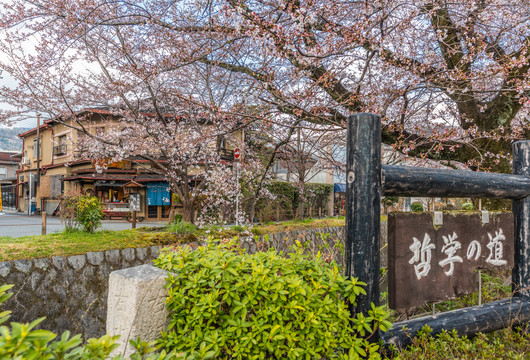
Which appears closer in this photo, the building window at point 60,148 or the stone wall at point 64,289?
the stone wall at point 64,289

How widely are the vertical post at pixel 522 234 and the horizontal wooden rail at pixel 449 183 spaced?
0.12m

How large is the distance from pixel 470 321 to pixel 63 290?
638cm

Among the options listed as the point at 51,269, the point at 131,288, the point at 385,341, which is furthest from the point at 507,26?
the point at 51,269

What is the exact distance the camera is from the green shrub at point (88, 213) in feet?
23.6

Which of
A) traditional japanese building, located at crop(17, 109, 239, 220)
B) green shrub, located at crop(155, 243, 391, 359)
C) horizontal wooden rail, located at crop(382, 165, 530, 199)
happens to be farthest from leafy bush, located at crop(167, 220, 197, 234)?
traditional japanese building, located at crop(17, 109, 239, 220)

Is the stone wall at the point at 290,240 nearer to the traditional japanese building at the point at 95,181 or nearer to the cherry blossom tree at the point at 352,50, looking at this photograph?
the cherry blossom tree at the point at 352,50

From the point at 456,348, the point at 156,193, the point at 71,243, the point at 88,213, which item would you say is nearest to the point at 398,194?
the point at 456,348

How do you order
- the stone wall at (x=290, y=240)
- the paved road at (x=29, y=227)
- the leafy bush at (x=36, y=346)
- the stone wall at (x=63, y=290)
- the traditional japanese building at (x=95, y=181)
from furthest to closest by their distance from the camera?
the traditional japanese building at (x=95, y=181) < the paved road at (x=29, y=227) < the stone wall at (x=290, y=240) < the stone wall at (x=63, y=290) < the leafy bush at (x=36, y=346)

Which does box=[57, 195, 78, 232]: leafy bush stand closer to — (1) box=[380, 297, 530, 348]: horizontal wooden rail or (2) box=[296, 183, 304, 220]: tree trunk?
(1) box=[380, 297, 530, 348]: horizontal wooden rail

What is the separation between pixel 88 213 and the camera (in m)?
7.25

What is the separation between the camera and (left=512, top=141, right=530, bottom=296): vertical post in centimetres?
334

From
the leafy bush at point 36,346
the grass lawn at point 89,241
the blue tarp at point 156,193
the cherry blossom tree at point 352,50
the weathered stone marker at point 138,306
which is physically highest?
the cherry blossom tree at point 352,50

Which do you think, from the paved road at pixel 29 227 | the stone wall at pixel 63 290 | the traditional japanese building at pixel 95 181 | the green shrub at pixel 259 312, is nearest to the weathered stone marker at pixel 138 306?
the green shrub at pixel 259 312

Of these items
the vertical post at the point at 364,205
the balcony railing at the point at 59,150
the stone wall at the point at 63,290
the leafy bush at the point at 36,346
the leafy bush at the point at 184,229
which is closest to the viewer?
the leafy bush at the point at 36,346
